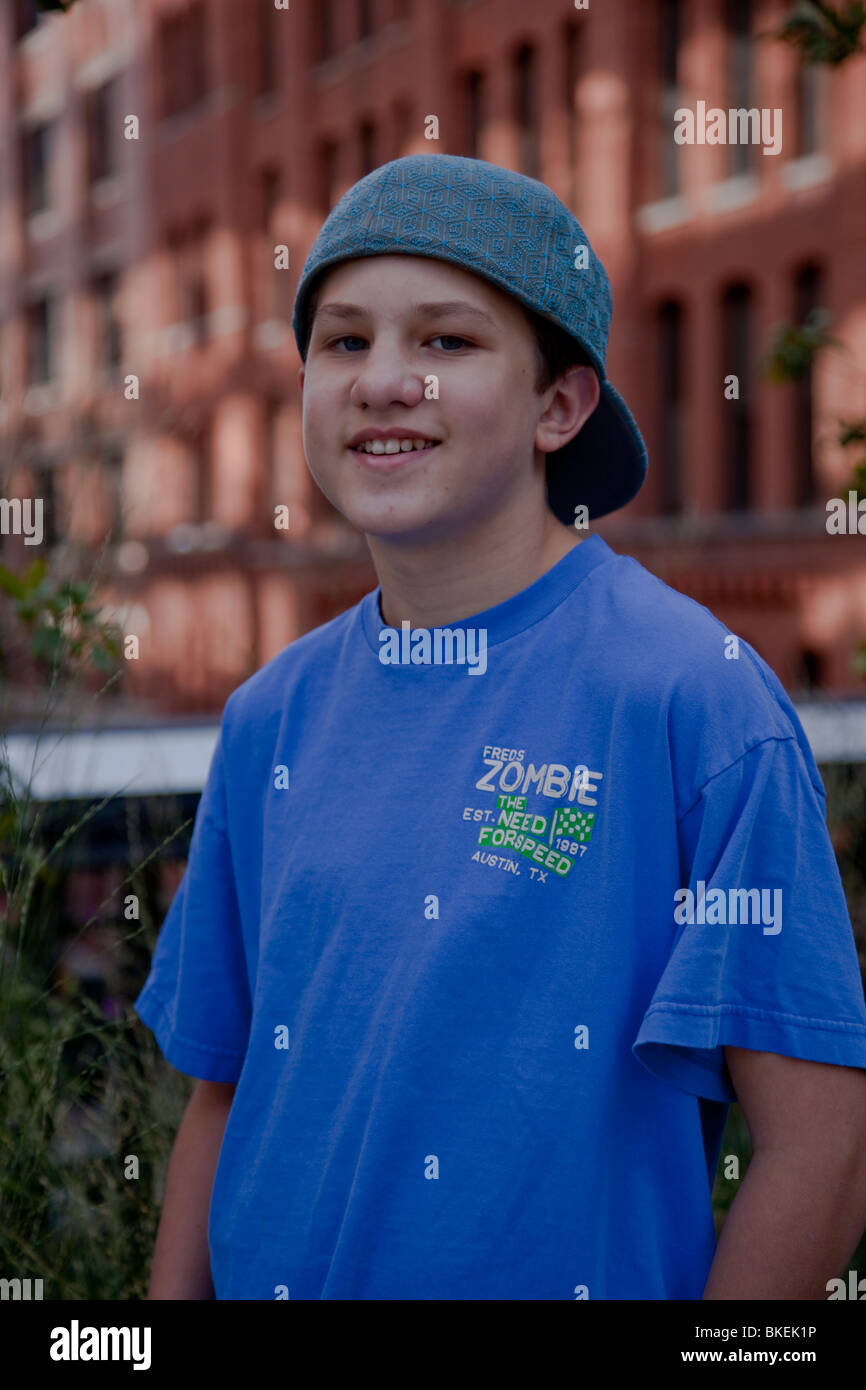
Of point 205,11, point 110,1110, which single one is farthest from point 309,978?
point 205,11

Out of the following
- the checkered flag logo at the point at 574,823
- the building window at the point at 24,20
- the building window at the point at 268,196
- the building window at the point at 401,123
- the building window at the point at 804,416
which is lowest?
the checkered flag logo at the point at 574,823

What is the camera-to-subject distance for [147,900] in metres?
3.52

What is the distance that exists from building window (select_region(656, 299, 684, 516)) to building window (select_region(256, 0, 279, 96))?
10.7 meters

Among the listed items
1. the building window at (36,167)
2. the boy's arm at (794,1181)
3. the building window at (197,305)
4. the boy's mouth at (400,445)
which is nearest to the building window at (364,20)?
the building window at (197,305)

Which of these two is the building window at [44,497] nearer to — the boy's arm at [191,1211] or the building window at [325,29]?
the boy's arm at [191,1211]

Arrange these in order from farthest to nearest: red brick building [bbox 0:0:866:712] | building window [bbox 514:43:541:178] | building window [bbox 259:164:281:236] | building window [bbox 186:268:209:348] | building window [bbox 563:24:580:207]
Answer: building window [bbox 186:268:209:348], building window [bbox 259:164:281:236], building window [bbox 514:43:541:178], building window [bbox 563:24:580:207], red brick building [bbox 0:0:866:712]

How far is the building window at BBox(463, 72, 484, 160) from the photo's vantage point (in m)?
21.4

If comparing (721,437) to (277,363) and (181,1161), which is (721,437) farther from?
(181,1161)

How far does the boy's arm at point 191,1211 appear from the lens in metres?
1.80

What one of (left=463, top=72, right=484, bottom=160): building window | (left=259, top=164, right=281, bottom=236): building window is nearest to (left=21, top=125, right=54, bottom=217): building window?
(left=259, top=164, right=281, bottom=236): building window

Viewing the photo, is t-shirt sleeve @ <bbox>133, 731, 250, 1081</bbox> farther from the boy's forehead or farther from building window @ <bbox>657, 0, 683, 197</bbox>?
building window @ <bbox>657, 0, 683, 197</bbox>

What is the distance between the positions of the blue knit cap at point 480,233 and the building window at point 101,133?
31.9 m

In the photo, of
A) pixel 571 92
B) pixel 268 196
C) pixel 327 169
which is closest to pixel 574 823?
pixel 571 92

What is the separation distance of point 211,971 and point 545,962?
1.64 ft
